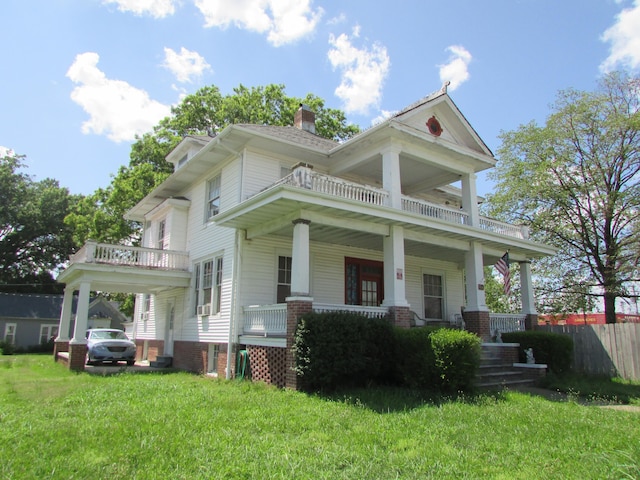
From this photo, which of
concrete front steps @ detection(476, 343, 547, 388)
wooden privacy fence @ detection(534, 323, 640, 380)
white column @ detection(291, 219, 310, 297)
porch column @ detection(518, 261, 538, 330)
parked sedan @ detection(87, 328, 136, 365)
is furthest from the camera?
parked sedan @ detection(87, 328, 136, 365)

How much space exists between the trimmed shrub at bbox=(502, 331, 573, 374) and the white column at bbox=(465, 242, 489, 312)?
160 centimetres

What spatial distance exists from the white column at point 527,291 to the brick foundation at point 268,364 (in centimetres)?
1004

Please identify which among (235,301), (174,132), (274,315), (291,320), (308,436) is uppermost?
(174,132)

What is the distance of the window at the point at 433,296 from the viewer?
18266mm

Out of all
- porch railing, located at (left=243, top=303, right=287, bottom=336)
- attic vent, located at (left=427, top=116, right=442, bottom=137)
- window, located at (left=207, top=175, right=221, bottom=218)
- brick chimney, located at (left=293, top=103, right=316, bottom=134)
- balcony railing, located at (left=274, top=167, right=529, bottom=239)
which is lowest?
porch railing, located at (left=243, top=303, right=287, bottom=336)

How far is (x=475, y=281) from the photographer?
15.0 meters

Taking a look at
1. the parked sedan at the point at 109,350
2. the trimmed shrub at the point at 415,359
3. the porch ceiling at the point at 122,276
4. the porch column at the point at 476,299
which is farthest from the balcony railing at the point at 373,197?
the parked sedan at the point at 109,350

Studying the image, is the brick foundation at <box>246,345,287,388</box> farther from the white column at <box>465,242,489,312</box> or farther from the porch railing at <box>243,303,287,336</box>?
the white column at <box>465,242,489,312</box>

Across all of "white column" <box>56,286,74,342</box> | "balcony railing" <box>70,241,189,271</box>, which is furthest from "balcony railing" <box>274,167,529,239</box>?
"white column" <box>56,286,74,342</box>

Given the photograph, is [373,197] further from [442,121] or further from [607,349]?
[607,349]

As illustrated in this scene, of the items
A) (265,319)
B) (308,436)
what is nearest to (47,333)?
(265,319)

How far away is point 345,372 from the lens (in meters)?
9.99

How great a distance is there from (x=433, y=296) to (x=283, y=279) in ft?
23.4

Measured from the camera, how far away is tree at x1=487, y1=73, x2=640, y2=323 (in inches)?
810
